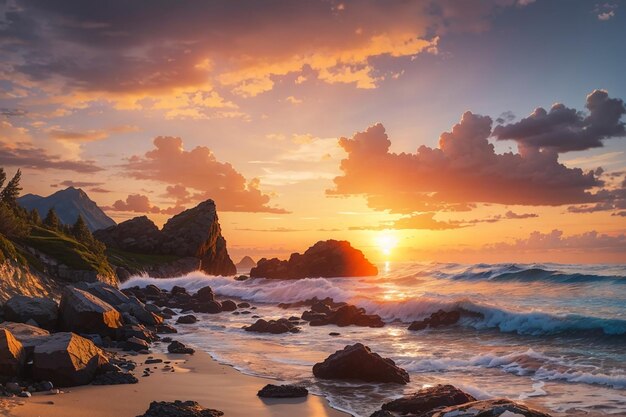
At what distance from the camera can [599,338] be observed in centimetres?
2780

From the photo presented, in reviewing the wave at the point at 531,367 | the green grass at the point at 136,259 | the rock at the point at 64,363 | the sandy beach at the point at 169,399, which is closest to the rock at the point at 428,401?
the sandy beach at the point at 169,399

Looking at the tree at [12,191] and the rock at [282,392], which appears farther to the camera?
the tree at [12,191]

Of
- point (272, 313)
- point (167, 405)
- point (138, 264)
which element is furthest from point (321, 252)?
point (167, 405)

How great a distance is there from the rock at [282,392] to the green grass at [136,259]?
90.0 m

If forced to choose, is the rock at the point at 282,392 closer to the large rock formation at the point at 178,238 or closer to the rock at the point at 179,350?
the rock at the point at 179,350

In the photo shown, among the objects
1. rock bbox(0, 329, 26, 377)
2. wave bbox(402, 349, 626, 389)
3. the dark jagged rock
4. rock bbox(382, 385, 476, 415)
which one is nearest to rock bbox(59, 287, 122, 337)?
rock bbox(0, 329, 26, 377)

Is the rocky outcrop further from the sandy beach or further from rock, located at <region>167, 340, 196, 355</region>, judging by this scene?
the sandy beach

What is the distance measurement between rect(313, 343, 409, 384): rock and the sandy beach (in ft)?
7.59

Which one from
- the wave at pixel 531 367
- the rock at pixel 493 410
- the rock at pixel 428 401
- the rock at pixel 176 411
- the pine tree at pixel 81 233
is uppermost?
the pine tree at pixel 81 233

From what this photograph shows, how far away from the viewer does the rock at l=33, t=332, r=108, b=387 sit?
13906 millimetres

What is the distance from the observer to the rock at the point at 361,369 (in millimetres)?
17547

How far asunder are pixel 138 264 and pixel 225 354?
3702 inches

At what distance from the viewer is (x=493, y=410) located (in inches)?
381

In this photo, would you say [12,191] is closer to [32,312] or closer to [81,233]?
[81,233]
